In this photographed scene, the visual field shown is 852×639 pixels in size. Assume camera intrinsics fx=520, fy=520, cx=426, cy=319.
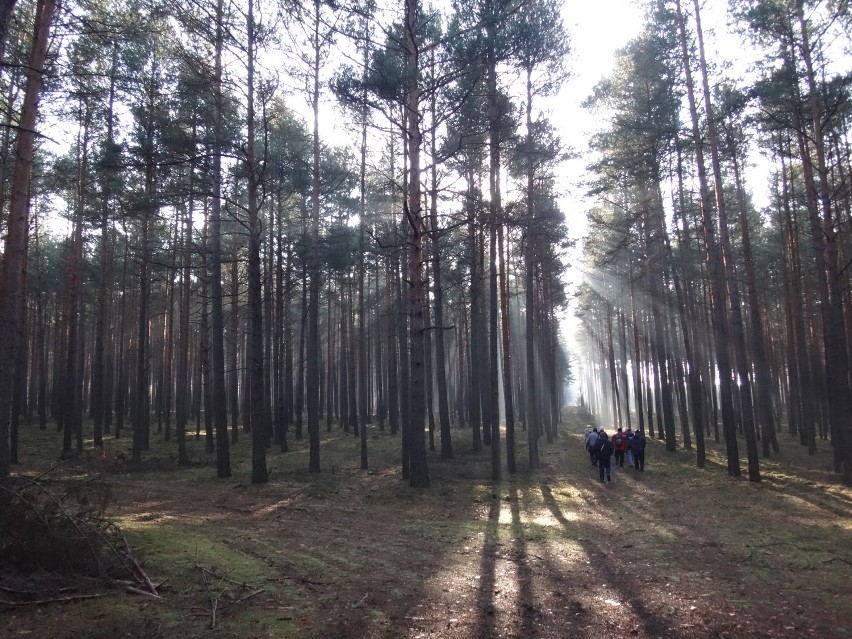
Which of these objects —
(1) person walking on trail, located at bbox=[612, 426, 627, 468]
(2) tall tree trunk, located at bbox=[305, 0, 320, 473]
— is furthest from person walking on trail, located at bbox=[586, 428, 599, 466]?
(2) tall tree trunk, located at bbox=[305, 0, 320, 473]

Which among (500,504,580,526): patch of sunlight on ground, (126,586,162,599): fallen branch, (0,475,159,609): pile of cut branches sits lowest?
(500,504,580,526): patch of sunlight on ground

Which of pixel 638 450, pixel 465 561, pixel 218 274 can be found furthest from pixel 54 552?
pixel 638 450

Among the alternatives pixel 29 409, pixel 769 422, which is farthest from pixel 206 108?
pixel 29 409

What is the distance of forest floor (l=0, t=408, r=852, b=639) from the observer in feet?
15.0

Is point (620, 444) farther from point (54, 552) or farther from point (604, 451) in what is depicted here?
point (54, 552)

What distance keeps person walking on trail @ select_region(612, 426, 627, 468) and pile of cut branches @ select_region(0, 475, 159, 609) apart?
16457mm

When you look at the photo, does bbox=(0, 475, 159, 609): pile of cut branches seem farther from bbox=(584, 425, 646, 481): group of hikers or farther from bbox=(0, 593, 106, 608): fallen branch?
bbox=(584, 425, 646, 481): group of hikers

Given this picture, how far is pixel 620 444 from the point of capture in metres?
18.7

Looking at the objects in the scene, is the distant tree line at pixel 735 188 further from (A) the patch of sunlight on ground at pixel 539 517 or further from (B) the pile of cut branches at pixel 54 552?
(B) the pile of cut branches at pixel 54 552

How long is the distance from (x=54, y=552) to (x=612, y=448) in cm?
1487

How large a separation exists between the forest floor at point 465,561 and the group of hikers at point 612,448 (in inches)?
59.3

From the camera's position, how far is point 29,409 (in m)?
32.3

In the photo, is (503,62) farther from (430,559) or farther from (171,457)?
(171,457)

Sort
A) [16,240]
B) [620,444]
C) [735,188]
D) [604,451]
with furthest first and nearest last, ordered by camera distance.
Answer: [735,188] < [620,444] < [604,451] < [16,240]
